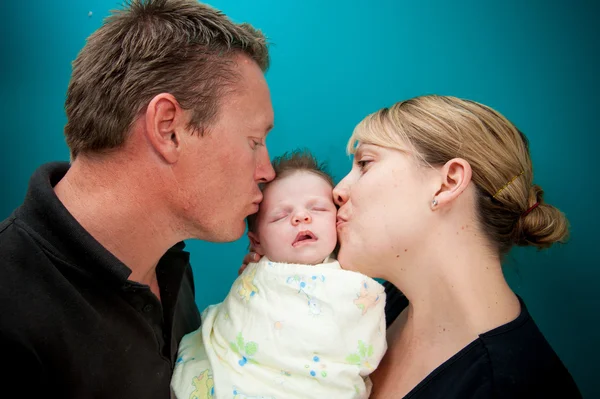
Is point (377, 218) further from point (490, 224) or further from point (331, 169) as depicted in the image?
point (331, 169)

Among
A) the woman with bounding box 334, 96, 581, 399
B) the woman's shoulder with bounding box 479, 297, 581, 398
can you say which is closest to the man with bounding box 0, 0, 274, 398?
the woman with bounding box 334, 96, 581, 399

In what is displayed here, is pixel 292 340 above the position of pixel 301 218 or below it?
below

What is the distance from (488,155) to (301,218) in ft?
2.17

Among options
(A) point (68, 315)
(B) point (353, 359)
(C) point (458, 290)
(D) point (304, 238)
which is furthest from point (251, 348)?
(C) point (458, 290)

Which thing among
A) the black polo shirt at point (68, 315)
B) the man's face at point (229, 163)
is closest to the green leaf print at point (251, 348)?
the black polo shirt at point (68, 315)

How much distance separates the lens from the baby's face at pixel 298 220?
168 centimetres

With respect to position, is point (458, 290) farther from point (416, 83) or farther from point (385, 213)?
point (416, 83)

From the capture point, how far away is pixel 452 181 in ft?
5.04

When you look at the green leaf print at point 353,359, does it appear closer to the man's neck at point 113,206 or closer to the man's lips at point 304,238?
the man's lips at point 304,238

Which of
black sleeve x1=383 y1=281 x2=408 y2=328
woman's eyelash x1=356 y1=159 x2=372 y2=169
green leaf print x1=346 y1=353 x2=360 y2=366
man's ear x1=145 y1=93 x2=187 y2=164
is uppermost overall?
man's ear x1=145 y1=93 x2=187 y2=164

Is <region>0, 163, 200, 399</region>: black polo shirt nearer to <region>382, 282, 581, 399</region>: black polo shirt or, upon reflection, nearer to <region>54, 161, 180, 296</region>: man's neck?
<region>54, 161, 180, 296</region>: man's neck

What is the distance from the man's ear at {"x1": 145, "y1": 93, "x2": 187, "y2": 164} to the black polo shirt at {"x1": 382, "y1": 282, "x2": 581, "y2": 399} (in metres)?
1.06

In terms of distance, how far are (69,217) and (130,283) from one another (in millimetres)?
264

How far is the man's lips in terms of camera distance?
168cm
